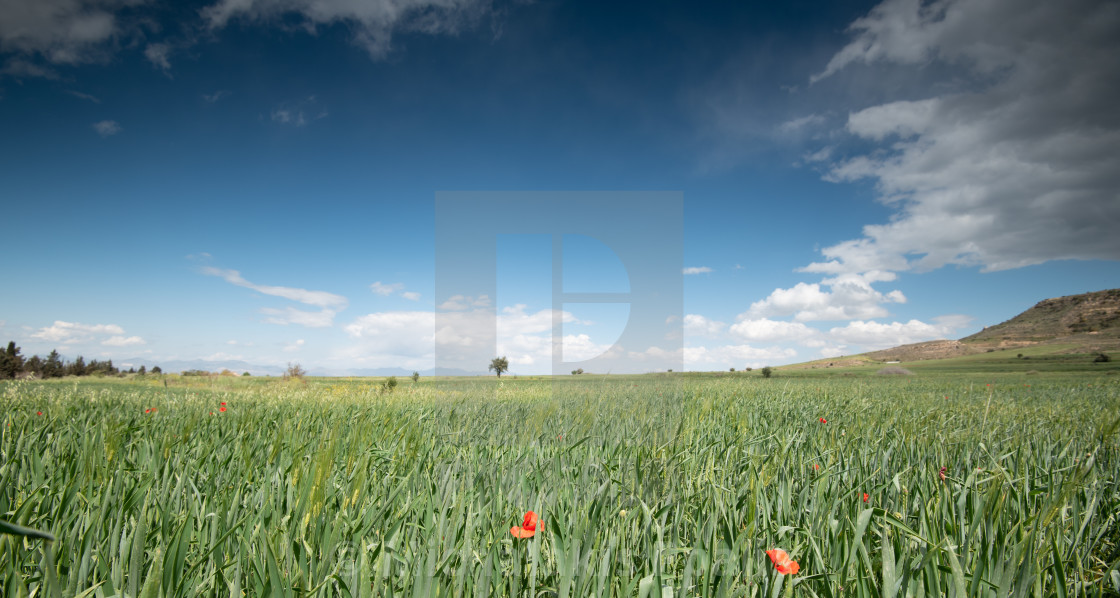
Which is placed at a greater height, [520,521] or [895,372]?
[520,521]

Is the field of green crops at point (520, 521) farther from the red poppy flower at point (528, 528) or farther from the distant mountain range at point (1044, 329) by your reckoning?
the distant mountain range at point (1044, 329)

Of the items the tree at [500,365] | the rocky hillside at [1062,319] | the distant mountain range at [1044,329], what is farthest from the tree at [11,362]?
the rocky hillside at [1062,319]

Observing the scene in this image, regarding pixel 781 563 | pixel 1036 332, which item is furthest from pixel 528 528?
pixel 1036 332

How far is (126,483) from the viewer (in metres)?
1.75

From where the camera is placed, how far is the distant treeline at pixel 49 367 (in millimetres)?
36938

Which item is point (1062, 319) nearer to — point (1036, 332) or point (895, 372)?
point (1036, 332)

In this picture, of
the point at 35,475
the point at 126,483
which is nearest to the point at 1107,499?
the point at 126,483

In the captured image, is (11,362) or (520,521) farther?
(11,362)

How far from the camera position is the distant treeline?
1454 inches

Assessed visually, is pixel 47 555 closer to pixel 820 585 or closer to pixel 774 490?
pixel 820 585

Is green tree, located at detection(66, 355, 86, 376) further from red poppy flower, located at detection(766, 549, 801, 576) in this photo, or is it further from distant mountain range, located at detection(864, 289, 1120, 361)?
distant mountain range, located at detection(864, 289, 1120, 361)

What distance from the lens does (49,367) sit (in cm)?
4178

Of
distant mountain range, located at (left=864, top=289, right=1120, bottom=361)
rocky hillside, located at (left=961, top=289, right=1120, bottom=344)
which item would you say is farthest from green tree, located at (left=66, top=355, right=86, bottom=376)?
rocky hillside, located at (left=961, top=289, right=1120, bottom=344)

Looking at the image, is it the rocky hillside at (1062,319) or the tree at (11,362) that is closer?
the tree at (11,362)
